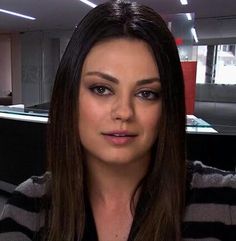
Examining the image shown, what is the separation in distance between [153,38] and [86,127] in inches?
9.1

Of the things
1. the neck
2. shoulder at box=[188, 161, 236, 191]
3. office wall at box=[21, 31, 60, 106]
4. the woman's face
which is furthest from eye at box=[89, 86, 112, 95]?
office wall at box=[21, 31, 60, 106]

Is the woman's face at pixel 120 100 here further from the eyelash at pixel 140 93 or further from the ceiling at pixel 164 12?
the ceiling at pixel 164 12

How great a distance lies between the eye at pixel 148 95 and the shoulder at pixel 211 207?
218mm

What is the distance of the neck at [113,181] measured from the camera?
783 millimetres

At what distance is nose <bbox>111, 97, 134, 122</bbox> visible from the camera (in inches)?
26.0

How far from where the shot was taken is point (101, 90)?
70cm

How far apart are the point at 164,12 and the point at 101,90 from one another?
20.0 feet

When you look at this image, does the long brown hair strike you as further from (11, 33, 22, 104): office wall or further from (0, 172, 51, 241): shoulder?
(11, 33, 22, 104): office wall

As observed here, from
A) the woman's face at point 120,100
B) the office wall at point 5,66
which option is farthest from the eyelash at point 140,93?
the office wall at point 5,66

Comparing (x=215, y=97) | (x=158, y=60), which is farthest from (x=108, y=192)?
(x=215, y=97)

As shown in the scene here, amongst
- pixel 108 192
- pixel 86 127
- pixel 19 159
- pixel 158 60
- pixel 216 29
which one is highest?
pixel 216 29

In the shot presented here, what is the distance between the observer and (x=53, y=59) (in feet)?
30.7

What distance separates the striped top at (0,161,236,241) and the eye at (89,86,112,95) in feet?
0.89

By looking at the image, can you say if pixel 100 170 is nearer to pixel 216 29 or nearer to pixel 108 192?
pixel 108 192
